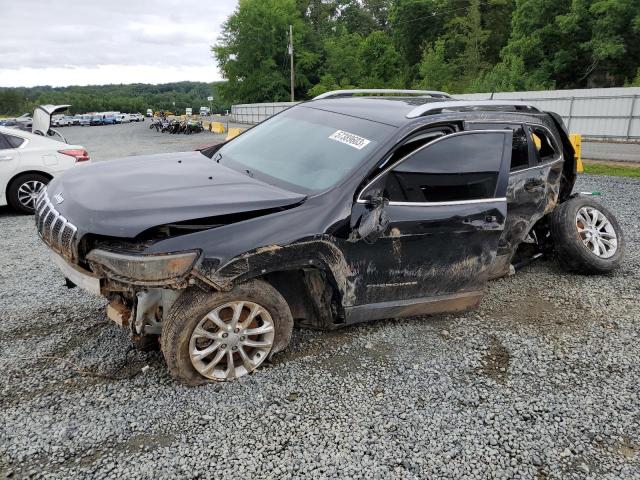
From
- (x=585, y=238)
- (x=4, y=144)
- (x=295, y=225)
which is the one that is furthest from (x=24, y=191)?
(x=585, y=238)

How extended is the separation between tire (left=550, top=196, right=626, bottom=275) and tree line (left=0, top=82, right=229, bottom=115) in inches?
2798

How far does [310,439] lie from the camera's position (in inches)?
108

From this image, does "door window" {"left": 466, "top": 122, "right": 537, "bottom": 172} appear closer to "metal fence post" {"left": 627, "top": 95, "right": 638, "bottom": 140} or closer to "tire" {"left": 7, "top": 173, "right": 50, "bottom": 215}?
"tire" {"left": 7, "top": 173, "right": 50, "bottom": 215}

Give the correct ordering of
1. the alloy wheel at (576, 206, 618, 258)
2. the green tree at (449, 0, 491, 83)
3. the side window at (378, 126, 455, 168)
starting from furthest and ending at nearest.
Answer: the green tree at (449, 0, 491, 83), the alloy wheel at (576, 206, 618, 258), the side window at (378, 126, 455, 168)

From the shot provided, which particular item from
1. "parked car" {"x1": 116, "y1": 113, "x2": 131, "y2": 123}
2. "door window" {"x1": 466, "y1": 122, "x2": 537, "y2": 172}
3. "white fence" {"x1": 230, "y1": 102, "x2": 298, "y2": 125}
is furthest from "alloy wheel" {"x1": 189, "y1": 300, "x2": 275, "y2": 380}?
"parked car" {"x1": 116, "y1": 113, "x2": 131, "y2": 123}

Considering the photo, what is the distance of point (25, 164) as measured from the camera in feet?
25.3

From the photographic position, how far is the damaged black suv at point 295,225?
291 centimetres

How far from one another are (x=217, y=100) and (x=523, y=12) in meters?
45.2

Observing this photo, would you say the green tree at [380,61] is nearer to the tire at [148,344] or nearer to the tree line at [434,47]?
the tree line at [434,47]

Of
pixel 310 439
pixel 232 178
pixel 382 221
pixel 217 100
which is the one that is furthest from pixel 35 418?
pixel 217 100

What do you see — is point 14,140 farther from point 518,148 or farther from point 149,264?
point 518,148

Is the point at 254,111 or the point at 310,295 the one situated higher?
the point at 254,111

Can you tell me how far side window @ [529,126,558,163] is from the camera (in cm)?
461

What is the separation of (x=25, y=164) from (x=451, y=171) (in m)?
6.74
